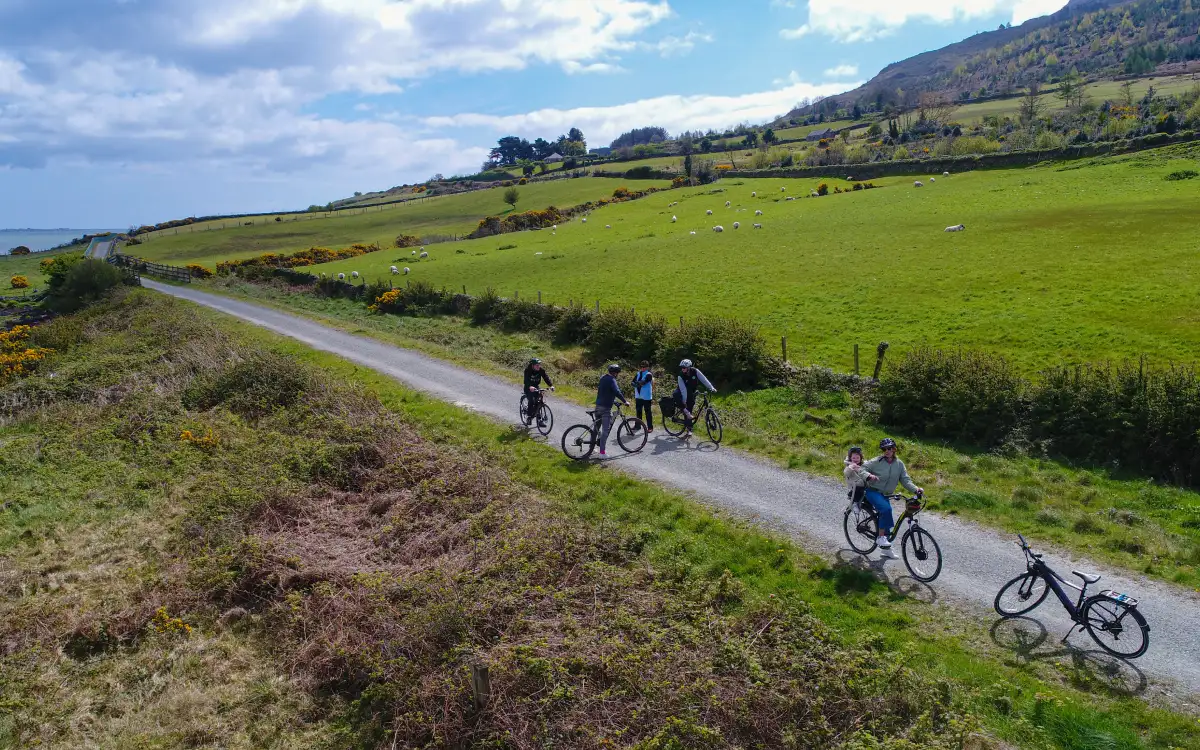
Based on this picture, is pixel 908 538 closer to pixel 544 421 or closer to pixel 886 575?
pixel 886 575

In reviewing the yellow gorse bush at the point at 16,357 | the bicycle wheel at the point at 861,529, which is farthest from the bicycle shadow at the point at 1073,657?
the yellow gorse bush at the point at 16,357

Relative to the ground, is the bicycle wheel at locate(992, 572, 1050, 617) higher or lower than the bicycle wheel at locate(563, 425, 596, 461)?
lower

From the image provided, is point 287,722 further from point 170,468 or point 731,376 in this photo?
point 731,376

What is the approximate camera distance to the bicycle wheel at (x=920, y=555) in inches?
465

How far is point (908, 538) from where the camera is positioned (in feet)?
39.7

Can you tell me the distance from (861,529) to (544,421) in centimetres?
1078

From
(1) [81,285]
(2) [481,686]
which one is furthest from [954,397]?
(1) [81,285]

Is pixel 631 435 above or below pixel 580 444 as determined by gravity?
below

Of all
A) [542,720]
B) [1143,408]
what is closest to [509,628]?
[542,720]

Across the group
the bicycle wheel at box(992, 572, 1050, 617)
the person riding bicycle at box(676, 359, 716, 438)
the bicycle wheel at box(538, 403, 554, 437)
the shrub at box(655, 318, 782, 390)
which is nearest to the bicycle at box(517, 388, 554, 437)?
the bicycle wheel at box(538, 403, 554, 437)

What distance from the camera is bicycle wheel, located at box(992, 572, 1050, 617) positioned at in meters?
10.4

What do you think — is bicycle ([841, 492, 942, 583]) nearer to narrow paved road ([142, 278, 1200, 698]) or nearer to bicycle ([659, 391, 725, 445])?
narrow paved road ([142, 278, 1200, 698])

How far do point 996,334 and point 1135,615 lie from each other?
20251mm

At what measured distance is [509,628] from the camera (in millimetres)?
10656
